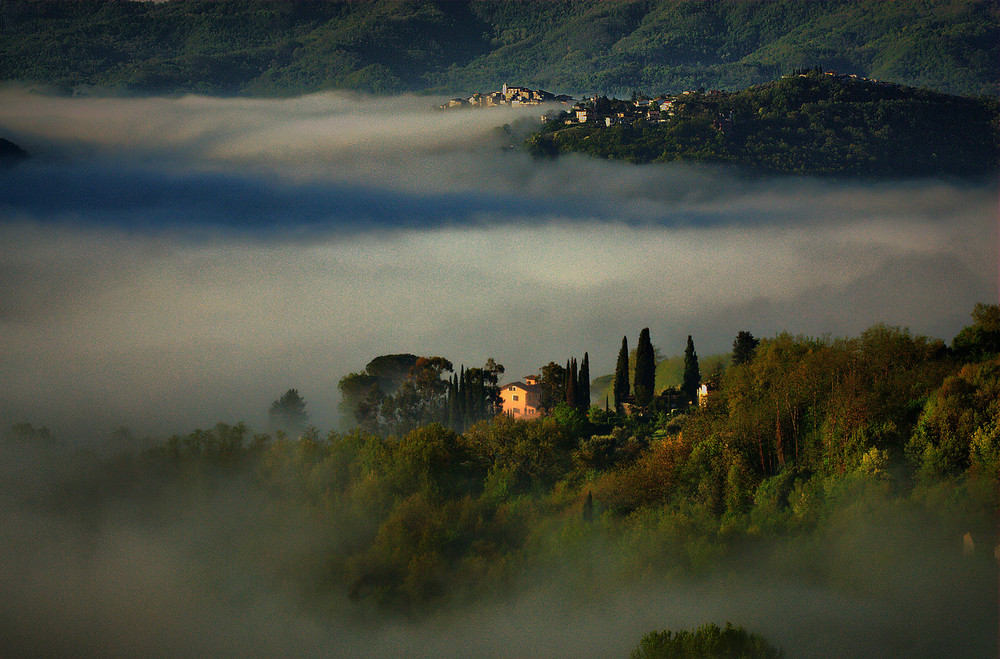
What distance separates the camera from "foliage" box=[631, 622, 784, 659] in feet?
132

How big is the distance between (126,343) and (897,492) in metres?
128

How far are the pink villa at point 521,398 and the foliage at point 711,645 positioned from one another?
1602 inches

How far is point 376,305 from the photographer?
17612 cm

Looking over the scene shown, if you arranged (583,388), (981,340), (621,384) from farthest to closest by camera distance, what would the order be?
(583,388) → (621,384) → (981,340)

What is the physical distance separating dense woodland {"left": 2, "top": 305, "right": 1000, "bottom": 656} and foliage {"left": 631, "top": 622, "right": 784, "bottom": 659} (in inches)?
19.8

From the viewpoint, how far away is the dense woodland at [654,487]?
45781 millimetres

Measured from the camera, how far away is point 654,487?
50.4 metres

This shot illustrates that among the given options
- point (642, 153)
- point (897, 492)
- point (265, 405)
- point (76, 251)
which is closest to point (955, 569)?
point (897, 492)

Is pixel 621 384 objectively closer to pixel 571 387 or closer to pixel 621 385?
pixel 621 385

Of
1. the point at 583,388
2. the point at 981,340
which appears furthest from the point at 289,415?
the point at 981,340

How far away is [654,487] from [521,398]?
3492 cm

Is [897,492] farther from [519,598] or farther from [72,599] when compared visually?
[72,599]

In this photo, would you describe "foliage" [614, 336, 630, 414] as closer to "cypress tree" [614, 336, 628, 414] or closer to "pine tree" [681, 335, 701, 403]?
"cypress tree" [614, 336, 628, 414]

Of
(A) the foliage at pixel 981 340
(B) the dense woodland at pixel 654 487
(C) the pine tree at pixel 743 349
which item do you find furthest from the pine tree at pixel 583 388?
(A) the foliage at pixel 981 340
